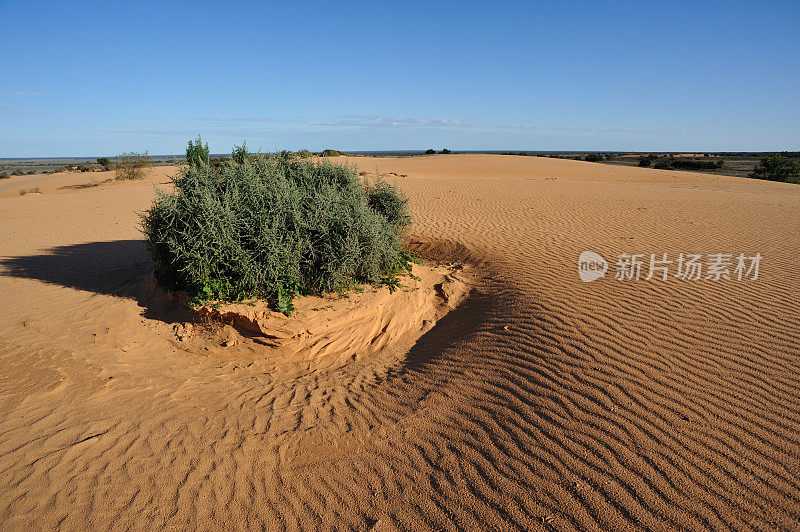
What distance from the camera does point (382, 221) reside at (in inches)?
278

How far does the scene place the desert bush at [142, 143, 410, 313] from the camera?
18.8 ft

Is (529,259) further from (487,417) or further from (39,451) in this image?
(39,451)

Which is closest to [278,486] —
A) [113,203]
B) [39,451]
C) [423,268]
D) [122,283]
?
[39,451]

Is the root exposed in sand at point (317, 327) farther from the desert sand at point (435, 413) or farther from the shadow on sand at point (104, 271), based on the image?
the shadow on sand at point (104, 271)

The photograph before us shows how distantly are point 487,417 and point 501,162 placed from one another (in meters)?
35.4

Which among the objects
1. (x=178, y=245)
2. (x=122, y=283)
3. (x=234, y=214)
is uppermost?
Result: (x=234, y=214)

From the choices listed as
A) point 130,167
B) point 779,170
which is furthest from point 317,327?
point 779,170
